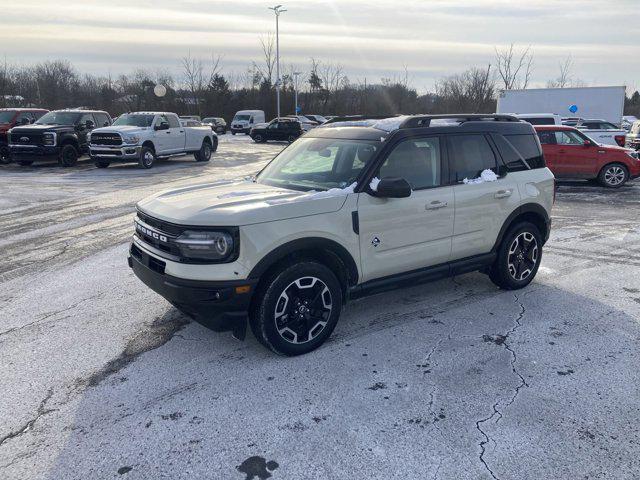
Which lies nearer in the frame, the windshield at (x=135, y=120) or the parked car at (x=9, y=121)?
the windshield at (x=135, y=120)

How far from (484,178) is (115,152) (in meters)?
15.3

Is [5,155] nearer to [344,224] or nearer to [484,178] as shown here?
[344,224]

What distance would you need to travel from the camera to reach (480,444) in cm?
306

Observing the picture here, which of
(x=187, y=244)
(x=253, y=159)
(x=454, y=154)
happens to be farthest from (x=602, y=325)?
(x=253, y=159)

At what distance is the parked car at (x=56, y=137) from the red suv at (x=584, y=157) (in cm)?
1559

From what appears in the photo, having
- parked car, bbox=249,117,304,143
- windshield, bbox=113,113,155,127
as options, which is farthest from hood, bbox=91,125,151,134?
parked car, bbox=249,117,304,143

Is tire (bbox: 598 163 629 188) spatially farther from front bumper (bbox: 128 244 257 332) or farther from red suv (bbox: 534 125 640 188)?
front bumper (bbox: 128 244 257 332)

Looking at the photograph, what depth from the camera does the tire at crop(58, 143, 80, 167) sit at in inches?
727

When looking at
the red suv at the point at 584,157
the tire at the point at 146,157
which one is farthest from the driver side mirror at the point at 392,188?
the tire at the point at 146,157

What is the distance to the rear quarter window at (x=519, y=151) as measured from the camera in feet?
18.1

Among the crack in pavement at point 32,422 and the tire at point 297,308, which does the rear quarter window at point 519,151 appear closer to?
the tire at point 297,308

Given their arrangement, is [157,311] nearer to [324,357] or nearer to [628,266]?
[324,357]

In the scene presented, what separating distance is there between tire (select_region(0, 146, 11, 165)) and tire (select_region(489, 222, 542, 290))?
1900cm

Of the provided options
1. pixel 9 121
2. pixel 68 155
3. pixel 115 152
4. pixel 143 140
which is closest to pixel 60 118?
pixel 68 155
